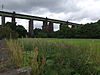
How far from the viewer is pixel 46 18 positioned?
57406 mm

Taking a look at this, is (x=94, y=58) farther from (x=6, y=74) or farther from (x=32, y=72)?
(x=6, y=74)

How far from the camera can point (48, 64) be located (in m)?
4.06

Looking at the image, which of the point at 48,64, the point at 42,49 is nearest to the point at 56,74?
the point at 48,64

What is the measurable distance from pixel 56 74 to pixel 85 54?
3.69ft

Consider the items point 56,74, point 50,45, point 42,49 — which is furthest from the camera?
point 50,45

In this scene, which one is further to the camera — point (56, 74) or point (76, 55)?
point (76, 55)

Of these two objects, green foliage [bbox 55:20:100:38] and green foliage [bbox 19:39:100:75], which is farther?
green foliage [bbox 55:20:100:38]

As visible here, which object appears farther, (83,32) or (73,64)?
(83,32)

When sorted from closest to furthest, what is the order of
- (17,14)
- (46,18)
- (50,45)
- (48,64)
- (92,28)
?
(48,64), (50,45), (92,28), (17,14), (46,18)

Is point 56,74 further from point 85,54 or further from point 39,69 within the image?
point 85,54

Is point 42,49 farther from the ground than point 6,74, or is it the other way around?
point 42,49

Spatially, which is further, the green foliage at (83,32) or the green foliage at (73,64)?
the green foliage at (83,32)

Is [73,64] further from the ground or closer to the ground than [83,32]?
closer to the ground

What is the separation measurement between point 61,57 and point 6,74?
1.34 meters
